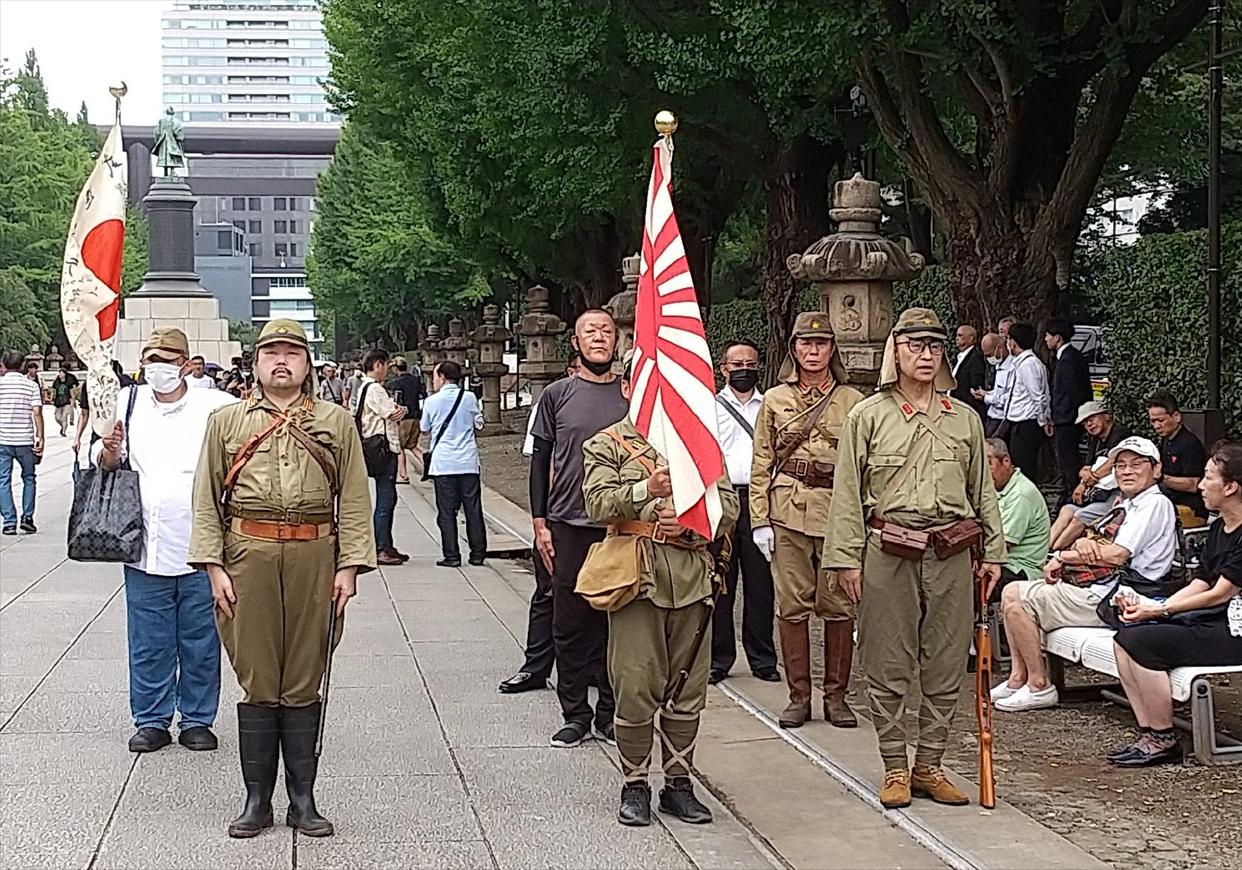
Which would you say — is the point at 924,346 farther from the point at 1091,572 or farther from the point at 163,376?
the point at 163,376

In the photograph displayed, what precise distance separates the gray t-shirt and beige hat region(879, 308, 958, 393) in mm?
1579

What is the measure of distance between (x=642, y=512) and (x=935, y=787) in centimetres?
169

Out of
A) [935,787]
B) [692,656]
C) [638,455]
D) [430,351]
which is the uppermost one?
[430,351]

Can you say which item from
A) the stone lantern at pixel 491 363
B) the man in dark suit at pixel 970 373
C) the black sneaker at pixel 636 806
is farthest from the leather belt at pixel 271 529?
the stone lantern at pixel 491 363

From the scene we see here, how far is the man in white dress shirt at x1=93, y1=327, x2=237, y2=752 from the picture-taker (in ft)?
25.8

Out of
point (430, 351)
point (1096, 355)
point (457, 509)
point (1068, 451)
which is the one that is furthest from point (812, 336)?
point (430, 351)

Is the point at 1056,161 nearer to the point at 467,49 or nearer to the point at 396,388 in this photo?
the point at 396,388

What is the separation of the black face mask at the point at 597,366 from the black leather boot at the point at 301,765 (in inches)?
90.6

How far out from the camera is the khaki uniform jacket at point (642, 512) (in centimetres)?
657

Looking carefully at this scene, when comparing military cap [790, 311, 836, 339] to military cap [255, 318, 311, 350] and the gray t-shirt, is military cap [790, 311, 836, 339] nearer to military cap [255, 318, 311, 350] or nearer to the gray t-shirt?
the gray t-shirt

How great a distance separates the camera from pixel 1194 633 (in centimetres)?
757

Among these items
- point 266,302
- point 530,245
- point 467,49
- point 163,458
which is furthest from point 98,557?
point 266,302

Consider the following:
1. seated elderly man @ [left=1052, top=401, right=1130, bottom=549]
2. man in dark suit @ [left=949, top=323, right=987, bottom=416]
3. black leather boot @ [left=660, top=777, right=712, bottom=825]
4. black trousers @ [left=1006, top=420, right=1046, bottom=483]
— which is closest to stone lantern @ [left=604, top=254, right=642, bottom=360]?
man in dark suit @ [left=949, top=323, right=987, bottom=416]

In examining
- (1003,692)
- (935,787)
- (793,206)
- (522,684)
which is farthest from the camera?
(793,206)
